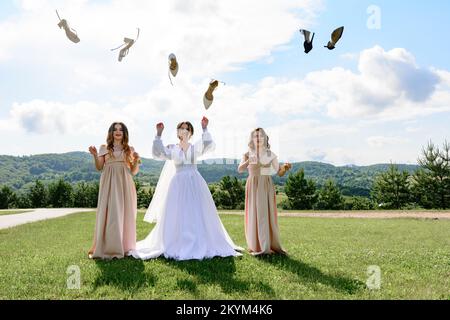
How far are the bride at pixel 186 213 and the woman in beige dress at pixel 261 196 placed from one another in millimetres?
525

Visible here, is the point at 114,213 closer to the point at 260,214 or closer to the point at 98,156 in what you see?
the point at 98,156

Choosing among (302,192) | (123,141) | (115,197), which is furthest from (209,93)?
→ (302,192)

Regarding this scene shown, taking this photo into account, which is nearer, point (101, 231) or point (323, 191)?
point (101, 231)

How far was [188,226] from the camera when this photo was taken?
26.7 ft

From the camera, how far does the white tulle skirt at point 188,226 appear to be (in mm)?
8102

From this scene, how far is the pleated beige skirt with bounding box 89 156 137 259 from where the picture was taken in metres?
8.17

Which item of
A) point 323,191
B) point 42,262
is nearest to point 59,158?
point 323,191

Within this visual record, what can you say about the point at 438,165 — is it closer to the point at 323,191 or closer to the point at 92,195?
the point at 323,191

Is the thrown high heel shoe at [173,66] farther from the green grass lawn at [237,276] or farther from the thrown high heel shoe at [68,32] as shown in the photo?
the green grass lawn at [237,276]

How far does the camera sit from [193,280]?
21.5 feet

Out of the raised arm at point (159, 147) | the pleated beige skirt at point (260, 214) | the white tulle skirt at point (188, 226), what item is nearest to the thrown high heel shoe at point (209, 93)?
the raised arm at point (159, 147)

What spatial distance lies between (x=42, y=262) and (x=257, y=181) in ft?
14.2

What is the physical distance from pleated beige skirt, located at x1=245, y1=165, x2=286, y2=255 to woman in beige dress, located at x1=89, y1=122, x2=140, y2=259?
7.33 ft
